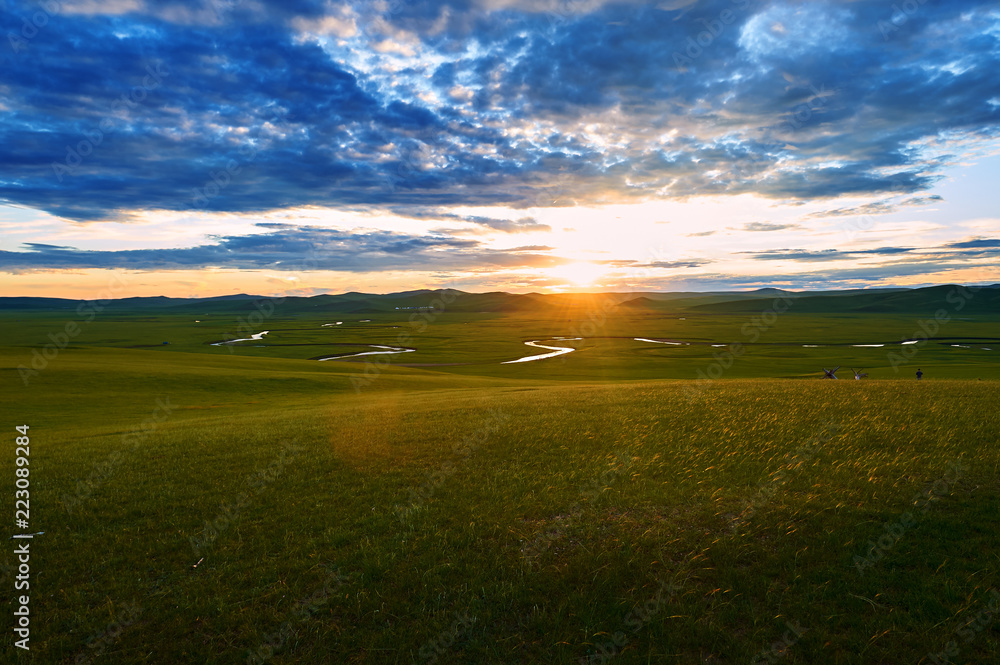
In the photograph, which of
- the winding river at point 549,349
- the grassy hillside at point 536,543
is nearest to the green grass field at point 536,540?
the grassy hillside at point 536,543

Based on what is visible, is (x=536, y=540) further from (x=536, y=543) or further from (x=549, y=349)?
(x=549, y=349)

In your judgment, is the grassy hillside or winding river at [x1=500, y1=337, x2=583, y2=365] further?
winding river at [x1=500, y1=337, x2=583, y2=365]

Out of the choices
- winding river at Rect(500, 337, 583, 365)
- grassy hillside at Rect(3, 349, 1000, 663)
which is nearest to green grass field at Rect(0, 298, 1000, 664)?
grassy hillside at Rect(3, 349, 1000, 663)

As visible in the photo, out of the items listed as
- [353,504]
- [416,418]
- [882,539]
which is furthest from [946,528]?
[416,418]

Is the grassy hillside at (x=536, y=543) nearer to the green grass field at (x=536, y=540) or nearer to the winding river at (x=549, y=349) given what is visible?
the green grass field at (x=536, y=540)

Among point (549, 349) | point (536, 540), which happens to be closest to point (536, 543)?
point (536, 540)

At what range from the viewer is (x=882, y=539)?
1018 centimetres

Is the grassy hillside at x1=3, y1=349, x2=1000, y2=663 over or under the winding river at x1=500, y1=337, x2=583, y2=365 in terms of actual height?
over

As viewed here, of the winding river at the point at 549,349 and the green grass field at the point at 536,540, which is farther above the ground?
the green grass field at the point at 536,540

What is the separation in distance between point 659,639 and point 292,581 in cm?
698

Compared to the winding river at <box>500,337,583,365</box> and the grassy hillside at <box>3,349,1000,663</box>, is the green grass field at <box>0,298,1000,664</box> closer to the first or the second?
the grassy hillside at <box>3,349,1000,663</box>

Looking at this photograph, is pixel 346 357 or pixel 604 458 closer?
pixel 604 458

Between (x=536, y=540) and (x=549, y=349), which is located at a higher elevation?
(x=536, y=540)

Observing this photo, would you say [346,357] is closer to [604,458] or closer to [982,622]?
[604,458]
